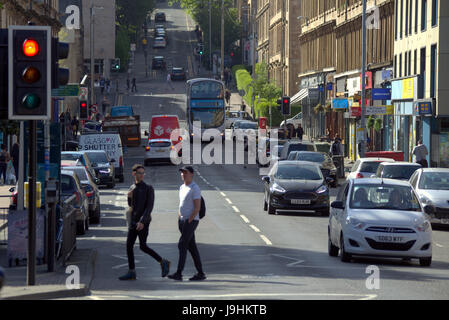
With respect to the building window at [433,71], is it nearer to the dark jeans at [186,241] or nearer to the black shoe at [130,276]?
the dark jeans at [186,241]

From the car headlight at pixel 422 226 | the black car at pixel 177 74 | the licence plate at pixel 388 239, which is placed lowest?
the licence plate at pixel 388 239

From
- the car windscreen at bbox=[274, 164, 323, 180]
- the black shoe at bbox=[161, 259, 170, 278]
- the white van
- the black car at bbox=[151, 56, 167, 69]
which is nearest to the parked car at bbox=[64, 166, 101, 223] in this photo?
the car windscreen at bbox=[274, 164, 323, 180]

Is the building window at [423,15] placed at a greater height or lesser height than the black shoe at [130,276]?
greater

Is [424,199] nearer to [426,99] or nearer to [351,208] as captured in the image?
[351,208]

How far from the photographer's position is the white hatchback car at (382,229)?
61.8ft

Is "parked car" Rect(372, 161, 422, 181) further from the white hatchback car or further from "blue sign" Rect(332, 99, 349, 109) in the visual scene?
"blue sign" Rect(332, 99, 349, 109)

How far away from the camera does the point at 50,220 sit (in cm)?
1723

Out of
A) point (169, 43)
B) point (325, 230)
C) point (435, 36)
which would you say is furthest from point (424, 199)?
point (169, 43)

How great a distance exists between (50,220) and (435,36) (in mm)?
33045

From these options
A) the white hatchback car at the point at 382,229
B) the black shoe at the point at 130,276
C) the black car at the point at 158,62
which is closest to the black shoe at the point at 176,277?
the black shoe at the point at 130,276

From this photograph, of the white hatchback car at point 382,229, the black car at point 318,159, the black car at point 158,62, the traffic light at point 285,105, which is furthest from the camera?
the black car at point 158,62

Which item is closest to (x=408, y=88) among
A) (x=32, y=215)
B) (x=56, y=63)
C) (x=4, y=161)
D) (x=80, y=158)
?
(x=4, y=161)

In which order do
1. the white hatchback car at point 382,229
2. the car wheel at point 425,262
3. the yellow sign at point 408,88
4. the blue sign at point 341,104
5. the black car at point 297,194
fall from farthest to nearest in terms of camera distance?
the blue sign at point 341,104, the yellow sign at point 408,88, the black car at point 297,194, the car wheel at point 425,262, the white hatchback car at point 382,229

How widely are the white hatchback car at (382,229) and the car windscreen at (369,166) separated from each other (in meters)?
17.1
